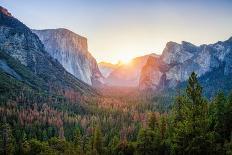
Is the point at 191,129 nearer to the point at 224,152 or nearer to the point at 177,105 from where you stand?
the point at 224,152

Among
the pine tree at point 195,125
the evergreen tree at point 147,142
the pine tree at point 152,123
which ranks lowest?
the evergreen tree at point 147,142

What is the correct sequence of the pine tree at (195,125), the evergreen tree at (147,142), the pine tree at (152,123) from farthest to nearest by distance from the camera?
the pine tree at (152,123), the evergreen tree at (147,142), the pine tree at (195,125)

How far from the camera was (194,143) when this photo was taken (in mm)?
46531

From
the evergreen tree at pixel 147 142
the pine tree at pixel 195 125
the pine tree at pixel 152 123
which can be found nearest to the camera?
the pine tree at pixel 195 125

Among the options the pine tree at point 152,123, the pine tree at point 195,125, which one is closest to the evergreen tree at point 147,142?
the pine tree at point 152,123

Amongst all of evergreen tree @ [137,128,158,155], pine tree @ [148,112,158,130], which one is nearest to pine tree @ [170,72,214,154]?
evergreen tree @ [137,128,158,155]

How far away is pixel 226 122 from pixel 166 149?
17330mm

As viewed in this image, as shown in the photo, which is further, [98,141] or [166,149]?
[98,141]

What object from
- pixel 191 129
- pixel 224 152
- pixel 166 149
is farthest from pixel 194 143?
pixel 166 149

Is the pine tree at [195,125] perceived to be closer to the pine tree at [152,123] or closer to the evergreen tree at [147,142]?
the evergreen tree at [147,142]

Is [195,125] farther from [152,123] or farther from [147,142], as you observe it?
[152,123]

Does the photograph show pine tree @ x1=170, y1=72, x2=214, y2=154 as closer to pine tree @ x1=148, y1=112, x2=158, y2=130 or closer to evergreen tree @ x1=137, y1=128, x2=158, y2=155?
evergreen tree @ x1=137, y1=128, x2=158, y2=155

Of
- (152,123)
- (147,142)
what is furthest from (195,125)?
(152,123)

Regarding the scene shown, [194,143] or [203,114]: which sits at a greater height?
[203,114]
